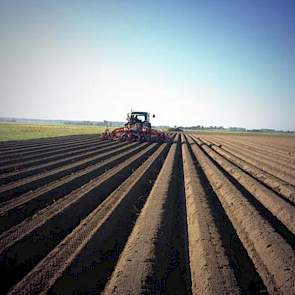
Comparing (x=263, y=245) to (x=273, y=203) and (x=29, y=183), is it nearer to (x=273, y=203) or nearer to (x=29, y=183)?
(x=273, y=203)

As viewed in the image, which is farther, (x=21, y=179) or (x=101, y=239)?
(x=21, y=179)

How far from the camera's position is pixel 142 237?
432 cm

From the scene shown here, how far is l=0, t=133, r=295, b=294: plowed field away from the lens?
3162 mm

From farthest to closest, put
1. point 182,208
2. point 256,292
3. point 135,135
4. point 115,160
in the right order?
point 135,135
point 115,160
point 182,208
point 256,292

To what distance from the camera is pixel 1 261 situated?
11.5 ft

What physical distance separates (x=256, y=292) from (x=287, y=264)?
755 mm

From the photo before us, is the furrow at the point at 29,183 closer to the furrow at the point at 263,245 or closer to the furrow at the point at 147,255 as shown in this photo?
the furrow at the point at 147,255

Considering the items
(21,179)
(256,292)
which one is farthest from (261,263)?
(21,179)

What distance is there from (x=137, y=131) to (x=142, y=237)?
18.8m

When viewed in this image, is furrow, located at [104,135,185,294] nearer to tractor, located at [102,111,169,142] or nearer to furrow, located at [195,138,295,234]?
furrow, located at [195,138,295,234]

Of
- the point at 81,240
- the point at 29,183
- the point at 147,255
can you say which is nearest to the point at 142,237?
the point at 147,255

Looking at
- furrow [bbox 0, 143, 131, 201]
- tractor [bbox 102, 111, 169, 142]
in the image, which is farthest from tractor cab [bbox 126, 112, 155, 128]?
furrow [bbox 0, 143, 131, 201]

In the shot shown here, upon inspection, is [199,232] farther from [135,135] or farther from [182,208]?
[135,135]

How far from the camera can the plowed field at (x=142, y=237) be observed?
10.4 ft
